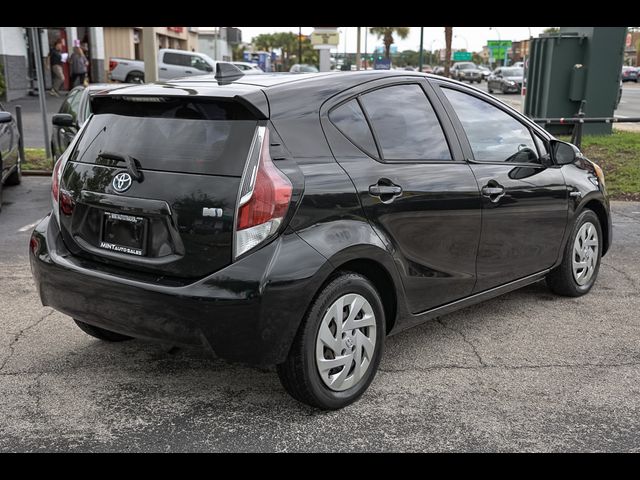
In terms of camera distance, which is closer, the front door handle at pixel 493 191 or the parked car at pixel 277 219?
the parked car at pixel 277 219

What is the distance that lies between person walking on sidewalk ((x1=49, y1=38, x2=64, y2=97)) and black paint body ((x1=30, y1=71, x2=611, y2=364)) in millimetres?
26262

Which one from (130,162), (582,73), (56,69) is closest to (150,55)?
(582,73)

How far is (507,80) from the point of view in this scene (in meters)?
39.1

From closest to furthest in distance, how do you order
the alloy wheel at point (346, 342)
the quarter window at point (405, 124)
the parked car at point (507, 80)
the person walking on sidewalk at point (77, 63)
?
the alloy wheel at point (346, 342), the quarter window at point (405, 124), the person walking on sidewalk at point (77, 63), the parked car at point (507, 80)

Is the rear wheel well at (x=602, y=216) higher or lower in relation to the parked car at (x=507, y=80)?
higher

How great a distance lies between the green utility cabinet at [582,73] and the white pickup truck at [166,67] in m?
18.7

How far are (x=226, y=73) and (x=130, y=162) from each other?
76cm

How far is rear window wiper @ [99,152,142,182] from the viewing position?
10.8 ft

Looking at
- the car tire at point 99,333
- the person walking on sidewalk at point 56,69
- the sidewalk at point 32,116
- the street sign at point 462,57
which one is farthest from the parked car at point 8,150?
the street sign at point 462,57

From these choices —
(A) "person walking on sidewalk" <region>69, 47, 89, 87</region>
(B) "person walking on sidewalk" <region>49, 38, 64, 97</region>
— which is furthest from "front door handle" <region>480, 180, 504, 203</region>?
(B) "person walking on sidewalk" <region>49, 38, 64, 97</region>

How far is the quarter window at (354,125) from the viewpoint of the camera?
3516 mm

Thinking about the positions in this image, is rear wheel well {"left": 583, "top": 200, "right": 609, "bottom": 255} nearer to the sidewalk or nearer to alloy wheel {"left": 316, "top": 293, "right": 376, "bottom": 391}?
alloy wheel {"left": 316, "top": 293, "right": 376, "bottom": 391}

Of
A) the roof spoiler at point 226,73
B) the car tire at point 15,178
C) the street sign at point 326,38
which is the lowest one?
the car tire at point 15,178

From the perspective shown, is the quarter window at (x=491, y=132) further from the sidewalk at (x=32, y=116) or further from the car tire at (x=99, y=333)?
the sidewalk at (x=32, y=116)
